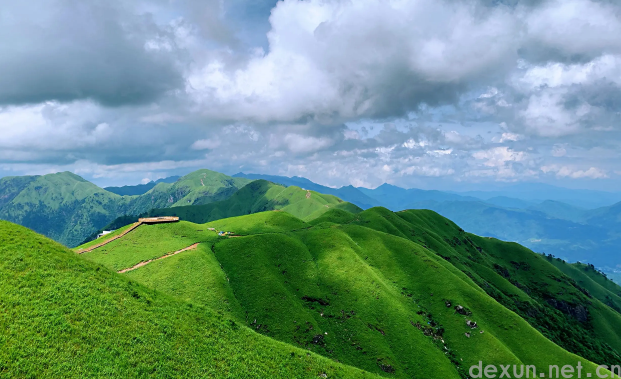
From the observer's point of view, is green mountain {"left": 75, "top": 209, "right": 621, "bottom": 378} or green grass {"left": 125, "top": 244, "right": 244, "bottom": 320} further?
green grass {"left": 125, "top": 244, "right": 244, "bottom": 320}

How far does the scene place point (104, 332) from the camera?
3484cm

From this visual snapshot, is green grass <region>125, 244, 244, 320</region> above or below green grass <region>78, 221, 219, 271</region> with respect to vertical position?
below

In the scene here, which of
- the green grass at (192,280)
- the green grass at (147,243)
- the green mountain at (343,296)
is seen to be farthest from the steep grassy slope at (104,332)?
the green grass at (147,243)

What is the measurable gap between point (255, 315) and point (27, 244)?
157 feet

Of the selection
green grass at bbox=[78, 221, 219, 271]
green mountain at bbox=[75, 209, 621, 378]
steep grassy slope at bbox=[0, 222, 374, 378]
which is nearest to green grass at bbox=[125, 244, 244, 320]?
green mountain at bbox=[75, 209, 621, 378]

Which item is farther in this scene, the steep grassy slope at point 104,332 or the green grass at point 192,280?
the green grass at point 192,280

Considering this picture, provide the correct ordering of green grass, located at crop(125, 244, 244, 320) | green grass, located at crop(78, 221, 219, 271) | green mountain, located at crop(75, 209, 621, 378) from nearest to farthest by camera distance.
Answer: green mountain, located at crop(75, 209, 621, 378), green grass, located at crop(125, 244, 244, 320), green grass, located at crop(78, 221, 219, 271)

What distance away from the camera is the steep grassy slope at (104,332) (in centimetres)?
3083

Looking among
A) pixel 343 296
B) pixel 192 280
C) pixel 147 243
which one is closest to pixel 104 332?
pixel 192 280

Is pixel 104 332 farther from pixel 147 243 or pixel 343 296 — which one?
pixel 147 243

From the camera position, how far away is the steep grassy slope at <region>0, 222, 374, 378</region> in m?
30.8

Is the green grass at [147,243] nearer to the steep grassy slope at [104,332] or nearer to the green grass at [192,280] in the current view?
the green grass at [192,280]

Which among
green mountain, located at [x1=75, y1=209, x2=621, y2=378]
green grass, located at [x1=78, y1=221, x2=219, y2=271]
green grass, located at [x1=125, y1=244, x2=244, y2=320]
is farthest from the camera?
green grass, located at [x1=78, y1=221, x2=219, y2=271]

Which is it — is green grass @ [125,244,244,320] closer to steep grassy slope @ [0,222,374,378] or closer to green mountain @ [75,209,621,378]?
green mountain @ [75,209,621,378]
